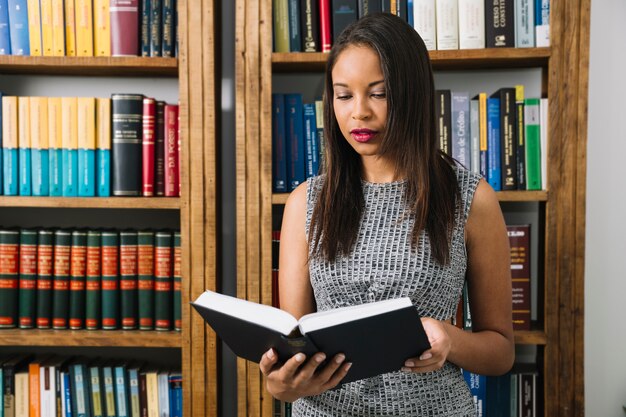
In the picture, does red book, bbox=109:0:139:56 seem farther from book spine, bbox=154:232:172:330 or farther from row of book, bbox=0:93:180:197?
book spine, bbox=154:232:172:330

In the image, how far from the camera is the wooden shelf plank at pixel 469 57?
1.50 meters

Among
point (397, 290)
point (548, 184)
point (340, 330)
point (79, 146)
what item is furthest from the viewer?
point (79, 146)

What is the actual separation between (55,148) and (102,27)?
13.7 inches

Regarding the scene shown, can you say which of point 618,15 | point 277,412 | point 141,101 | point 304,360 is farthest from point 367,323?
point 618,15

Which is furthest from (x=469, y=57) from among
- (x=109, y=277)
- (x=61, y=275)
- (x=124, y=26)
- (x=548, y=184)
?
Answer: (x=61, y=275)

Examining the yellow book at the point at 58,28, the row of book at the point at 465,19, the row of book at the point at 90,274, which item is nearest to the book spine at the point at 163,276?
the row of book at the point at 90,274

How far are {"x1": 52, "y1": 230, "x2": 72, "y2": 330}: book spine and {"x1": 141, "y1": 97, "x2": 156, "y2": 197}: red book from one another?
0.25m

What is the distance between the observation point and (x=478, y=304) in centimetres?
105

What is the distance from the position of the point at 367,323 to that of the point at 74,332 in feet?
3.65

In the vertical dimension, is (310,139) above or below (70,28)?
below

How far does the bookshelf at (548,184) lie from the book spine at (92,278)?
0.40m

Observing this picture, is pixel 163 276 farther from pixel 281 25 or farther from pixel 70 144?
pixel 281 25

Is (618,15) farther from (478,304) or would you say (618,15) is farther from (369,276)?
(369,276)

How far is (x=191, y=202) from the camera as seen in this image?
1.56 metres
